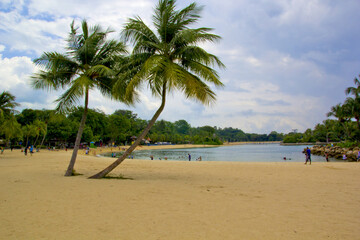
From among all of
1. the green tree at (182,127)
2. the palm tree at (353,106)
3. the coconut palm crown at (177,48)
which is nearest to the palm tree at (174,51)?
the coconut palm crown at (177,48)

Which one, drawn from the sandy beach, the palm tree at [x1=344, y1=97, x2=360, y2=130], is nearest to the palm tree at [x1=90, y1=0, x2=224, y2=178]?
the sandy beach

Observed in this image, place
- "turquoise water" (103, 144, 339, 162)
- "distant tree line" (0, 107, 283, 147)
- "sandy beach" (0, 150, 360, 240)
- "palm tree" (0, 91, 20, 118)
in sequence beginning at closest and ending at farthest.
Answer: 1. "sandy beach" (0, 150, 360, 240)
2. "palm tree" (0, 91, 20, 118)
3. "turquoise water" (103, 144, 339, 162)
4. "distant tree line" (0, 107, 283, 147)

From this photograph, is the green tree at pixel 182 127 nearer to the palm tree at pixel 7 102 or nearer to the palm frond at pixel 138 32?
the palm tree at pixel 7 102

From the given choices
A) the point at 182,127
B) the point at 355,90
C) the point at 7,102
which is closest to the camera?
the point at 7,102

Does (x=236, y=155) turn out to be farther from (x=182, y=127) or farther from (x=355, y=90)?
(x=182, y=127)

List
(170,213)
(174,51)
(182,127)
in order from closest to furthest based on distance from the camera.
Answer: (170,213) → (174,51) → (182,127)

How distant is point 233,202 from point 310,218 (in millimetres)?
1900

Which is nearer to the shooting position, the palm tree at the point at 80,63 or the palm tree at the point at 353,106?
the palm tree at the point at 80,63

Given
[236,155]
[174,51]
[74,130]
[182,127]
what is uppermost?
[182,127]

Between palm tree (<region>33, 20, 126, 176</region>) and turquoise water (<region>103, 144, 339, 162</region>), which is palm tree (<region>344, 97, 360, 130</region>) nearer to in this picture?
turquoise water (<region>103, 144, 339, 162</region>)

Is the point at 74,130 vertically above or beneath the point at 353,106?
beneath

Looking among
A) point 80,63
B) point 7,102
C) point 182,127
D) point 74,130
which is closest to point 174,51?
point 80,63

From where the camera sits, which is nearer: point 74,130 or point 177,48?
point 177,48

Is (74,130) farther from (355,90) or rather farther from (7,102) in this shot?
(355,90)
